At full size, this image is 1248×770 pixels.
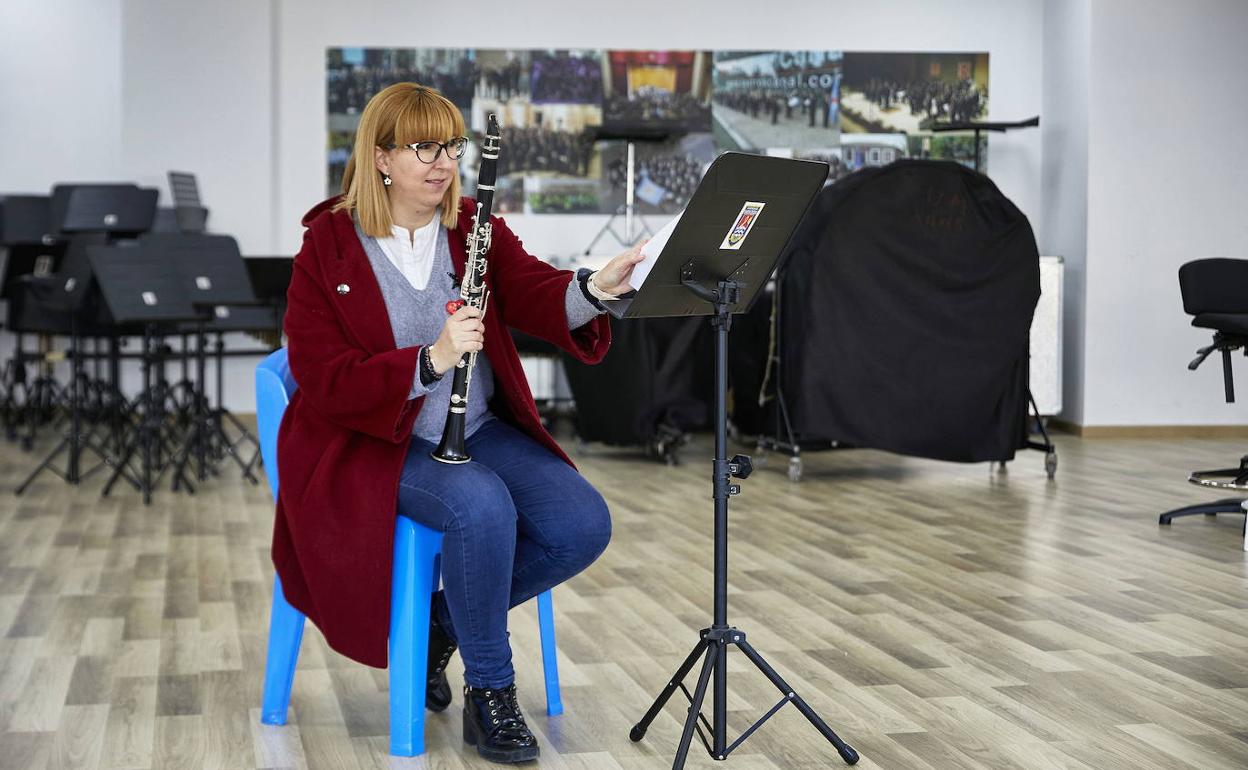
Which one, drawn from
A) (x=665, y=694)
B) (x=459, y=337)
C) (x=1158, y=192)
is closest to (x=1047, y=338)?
(x=1158, y=192)

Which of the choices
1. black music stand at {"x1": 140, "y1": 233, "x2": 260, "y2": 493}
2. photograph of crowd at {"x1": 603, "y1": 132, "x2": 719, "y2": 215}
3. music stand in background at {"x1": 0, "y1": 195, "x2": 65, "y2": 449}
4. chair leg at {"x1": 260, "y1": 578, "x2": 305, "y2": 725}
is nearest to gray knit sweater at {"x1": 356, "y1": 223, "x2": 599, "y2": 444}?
chair leg at {"x1": 260, "y1": 578, "x2": 305, "y2": 725}

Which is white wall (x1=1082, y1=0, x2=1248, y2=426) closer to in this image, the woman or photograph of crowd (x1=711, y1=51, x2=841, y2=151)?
photograph of crowd (x1=711, y1=51, x2=841, y2=151)

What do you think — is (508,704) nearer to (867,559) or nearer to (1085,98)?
(867,559)

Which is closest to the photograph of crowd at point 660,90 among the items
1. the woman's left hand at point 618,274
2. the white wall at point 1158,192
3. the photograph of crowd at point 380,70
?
the photograph of crowd at point 380,70

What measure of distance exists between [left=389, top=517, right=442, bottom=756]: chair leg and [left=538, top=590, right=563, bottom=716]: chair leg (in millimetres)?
321

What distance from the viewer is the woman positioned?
2402 millimetres

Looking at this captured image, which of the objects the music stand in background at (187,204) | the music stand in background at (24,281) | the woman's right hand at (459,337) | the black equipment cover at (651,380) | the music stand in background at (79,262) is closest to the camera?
the woman's right hand at (459,337)

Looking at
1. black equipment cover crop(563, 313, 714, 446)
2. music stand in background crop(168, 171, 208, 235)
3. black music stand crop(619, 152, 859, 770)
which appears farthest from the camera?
music stand in background crop(168, 171, 208, 235)

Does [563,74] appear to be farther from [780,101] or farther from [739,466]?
[739,466]

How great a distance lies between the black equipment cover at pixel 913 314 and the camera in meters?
5.73

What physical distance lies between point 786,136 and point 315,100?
2765mm

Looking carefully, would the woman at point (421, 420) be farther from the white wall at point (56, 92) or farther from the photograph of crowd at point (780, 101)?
the white wall at point (56, 92)

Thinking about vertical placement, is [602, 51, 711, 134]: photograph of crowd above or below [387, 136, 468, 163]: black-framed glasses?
above

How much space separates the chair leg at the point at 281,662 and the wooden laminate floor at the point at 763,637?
4 cm
